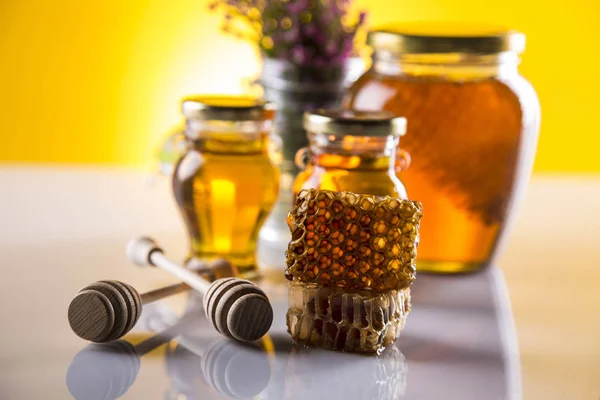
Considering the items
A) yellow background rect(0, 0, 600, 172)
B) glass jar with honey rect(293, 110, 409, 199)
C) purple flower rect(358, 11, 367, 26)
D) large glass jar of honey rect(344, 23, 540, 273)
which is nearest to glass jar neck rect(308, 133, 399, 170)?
glass jar with honey rect(293, 110, 409, 199)

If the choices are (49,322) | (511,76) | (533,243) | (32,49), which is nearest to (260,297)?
(49,322)

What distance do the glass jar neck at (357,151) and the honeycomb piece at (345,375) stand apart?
0.63 feet

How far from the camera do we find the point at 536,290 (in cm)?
100

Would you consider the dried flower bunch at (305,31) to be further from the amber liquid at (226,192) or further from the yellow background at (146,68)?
the yellow background at (146,68)

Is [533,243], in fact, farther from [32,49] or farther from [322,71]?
[32,49]

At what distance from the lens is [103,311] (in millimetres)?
743

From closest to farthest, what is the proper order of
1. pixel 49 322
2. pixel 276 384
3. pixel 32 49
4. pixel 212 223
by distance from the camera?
pixel 276 384 → pixel 49 322 → pixel 212 223 → pixel 32 49

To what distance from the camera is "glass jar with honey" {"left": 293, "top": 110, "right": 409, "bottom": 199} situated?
0.89 m

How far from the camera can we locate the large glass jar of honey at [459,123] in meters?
1.00

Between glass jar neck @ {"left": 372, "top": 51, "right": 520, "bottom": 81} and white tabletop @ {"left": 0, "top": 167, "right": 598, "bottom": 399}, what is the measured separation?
0.21m

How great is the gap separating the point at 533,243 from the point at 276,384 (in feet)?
2.02

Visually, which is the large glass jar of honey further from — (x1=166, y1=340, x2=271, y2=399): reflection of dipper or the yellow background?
the yellow background

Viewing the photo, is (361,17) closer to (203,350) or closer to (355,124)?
(355,124)

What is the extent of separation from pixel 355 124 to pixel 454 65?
17cm
